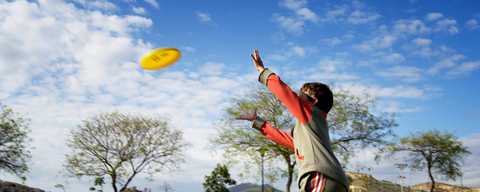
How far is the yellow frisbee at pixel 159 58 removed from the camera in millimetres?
4395

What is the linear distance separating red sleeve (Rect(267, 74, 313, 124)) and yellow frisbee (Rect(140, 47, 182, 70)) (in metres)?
2.58

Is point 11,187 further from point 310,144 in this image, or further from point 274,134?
point 310,144

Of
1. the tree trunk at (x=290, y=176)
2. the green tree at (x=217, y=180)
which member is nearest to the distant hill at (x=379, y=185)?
the tree trunk at (x=290, y=176)

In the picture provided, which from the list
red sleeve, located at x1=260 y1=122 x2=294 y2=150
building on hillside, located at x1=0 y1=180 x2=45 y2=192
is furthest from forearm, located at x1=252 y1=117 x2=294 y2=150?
building on hillside, located at x1=0 y1=180 x2=45 y2=192

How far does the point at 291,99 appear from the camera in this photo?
86.0 inches

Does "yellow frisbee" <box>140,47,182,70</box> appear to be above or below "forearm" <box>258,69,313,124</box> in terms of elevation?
above

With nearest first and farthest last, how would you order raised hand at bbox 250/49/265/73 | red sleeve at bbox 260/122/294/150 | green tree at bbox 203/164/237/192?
1. raised hand at bbox 250/49/265/73
2. red sleeve at bbox 260/122/294/150
3. green tree at bbox 203/164/237/192

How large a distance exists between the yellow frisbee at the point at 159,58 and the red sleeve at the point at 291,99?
2.58 meters

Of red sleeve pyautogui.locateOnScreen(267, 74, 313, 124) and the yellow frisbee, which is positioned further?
the yellow frisbee

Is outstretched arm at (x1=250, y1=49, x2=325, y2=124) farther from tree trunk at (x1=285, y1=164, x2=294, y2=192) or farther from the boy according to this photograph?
tree trunk at (x1=285, y1=164, x2=294, y2=192)

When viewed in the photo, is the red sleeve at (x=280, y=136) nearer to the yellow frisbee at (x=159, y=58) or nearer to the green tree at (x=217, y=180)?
the yellow frisbee at (x=159, y=58)

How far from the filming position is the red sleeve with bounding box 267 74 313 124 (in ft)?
7.17

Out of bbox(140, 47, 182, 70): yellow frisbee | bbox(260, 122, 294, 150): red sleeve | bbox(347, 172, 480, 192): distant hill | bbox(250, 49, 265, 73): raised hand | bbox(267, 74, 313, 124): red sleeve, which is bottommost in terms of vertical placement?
bbox(347, 172, 480, 192): distant hill

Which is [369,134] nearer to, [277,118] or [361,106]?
[361,106]
